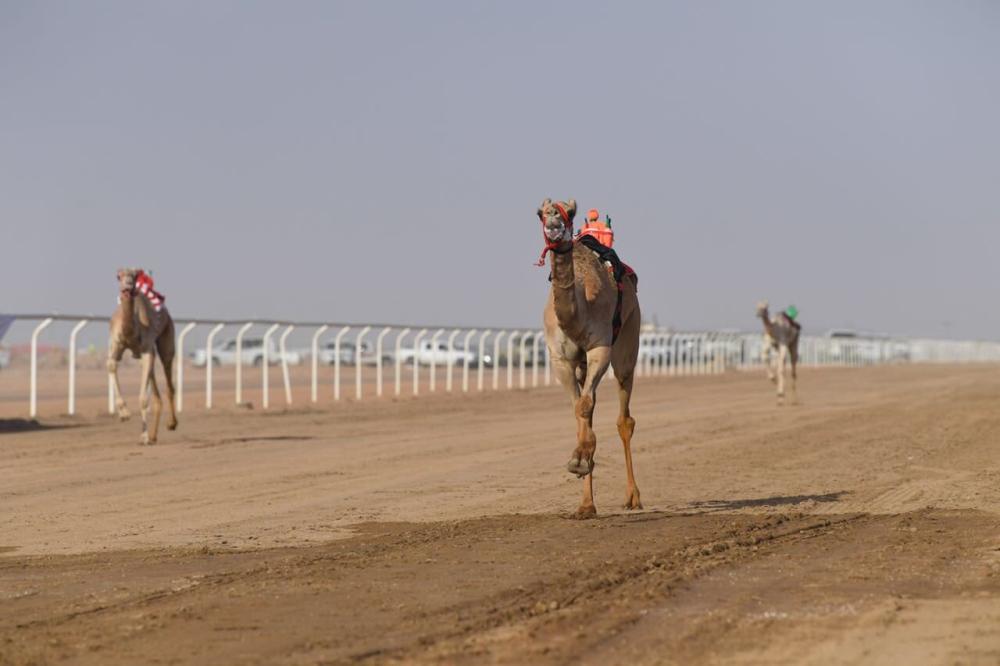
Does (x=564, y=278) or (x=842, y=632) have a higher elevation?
(x=564, y=278)

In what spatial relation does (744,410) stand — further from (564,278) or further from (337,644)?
(337,644)

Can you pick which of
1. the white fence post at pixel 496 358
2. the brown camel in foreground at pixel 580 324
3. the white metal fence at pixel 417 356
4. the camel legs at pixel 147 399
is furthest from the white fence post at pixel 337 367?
the brown camel in foreground at pixel 580 324

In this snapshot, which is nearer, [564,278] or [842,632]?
[842,632]

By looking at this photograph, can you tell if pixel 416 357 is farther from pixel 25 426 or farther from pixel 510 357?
pixel 25 426

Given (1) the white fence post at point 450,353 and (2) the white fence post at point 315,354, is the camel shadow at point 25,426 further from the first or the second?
(1) the white fence post at point 450,353

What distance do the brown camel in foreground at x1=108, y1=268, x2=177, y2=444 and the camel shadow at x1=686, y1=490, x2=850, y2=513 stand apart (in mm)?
9885

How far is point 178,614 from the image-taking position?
7.54 m

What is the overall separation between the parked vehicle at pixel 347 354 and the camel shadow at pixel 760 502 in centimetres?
2396

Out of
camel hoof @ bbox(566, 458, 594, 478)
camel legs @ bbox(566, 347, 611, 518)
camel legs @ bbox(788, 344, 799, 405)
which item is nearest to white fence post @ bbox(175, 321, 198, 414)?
camel legs @ bbox(788, 344, 799, 405)

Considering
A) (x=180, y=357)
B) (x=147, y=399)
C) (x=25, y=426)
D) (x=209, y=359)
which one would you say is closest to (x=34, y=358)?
(x=25, y=426)

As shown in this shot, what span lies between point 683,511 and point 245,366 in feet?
89.8

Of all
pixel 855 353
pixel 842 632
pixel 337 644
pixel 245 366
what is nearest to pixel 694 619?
pixel 842 632

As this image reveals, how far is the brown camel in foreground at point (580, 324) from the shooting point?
1140cm

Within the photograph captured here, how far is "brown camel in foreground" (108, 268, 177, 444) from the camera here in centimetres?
2152
